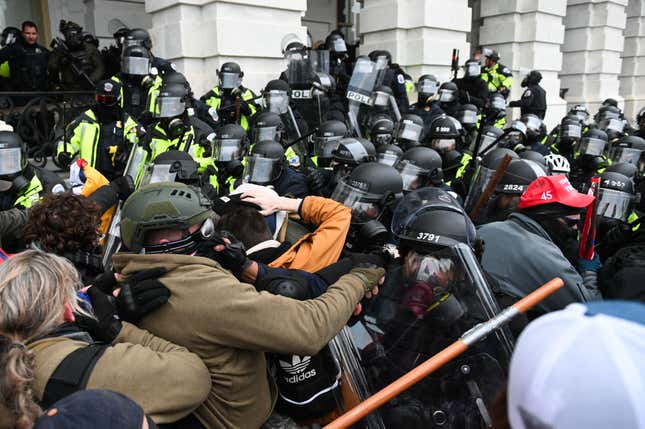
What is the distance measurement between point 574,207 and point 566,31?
52.0 ft

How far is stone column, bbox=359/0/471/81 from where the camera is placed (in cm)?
1024

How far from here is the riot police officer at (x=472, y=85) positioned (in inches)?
364

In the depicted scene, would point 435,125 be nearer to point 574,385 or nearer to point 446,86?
point 446,86

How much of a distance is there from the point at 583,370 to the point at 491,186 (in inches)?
106

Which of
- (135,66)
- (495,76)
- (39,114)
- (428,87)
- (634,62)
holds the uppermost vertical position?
(634,62)

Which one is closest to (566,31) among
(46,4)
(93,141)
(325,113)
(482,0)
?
(482,0)

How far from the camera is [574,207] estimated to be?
8.38 ft

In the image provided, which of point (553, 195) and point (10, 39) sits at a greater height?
point (10, 39)

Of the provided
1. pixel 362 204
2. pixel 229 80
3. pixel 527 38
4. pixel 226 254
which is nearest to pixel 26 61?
pixel 229 80

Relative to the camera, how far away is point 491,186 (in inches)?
129

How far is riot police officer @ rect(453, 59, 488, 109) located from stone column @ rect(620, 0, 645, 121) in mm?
11320

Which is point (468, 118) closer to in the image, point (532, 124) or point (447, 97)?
point (532, 124)

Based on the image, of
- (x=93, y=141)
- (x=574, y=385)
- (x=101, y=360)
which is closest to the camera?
(x=574, y=385)

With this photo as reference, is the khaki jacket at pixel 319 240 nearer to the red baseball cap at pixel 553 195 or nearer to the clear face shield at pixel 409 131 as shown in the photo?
the red baseball cap at pixel 553 195
